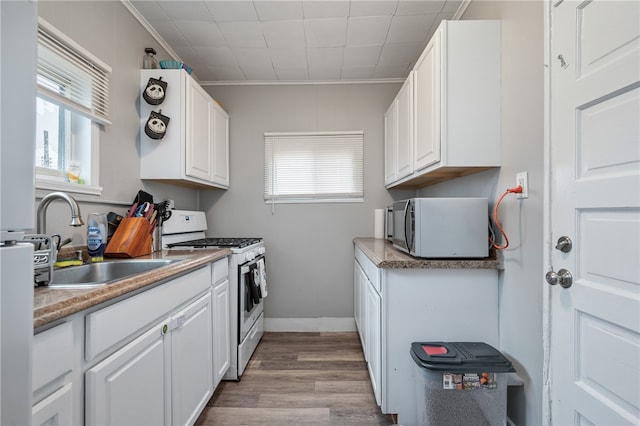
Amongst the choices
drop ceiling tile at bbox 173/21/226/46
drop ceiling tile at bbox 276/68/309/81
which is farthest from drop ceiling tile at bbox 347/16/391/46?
drop ceiling tile at bbox 173/21/226/46

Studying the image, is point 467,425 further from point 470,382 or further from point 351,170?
point 351,170

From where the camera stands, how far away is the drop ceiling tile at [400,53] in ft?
8.25

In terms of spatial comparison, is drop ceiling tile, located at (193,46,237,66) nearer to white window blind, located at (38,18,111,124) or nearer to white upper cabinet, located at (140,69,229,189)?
white upper cabinet, located at (140,69,229,189)

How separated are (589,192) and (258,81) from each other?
2.90 metres

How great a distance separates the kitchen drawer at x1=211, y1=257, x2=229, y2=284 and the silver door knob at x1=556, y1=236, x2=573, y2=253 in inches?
70.7

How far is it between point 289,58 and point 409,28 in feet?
3.40

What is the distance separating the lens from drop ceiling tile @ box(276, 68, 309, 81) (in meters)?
2.91

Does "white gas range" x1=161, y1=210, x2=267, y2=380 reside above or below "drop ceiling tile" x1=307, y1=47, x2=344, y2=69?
below

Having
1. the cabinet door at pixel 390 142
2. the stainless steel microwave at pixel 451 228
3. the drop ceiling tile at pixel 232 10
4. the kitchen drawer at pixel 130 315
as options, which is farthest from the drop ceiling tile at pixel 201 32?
the stainless steel microwave at pixel 451 228

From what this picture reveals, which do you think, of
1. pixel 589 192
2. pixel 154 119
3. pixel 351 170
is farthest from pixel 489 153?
pixel 154 119

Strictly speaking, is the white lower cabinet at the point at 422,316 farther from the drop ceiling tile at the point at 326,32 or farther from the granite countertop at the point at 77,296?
the drop ceiling tile at the point at 326,32

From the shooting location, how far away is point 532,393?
138 centimetres

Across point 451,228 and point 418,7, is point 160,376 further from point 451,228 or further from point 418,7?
point 418,7

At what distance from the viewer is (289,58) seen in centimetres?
270
